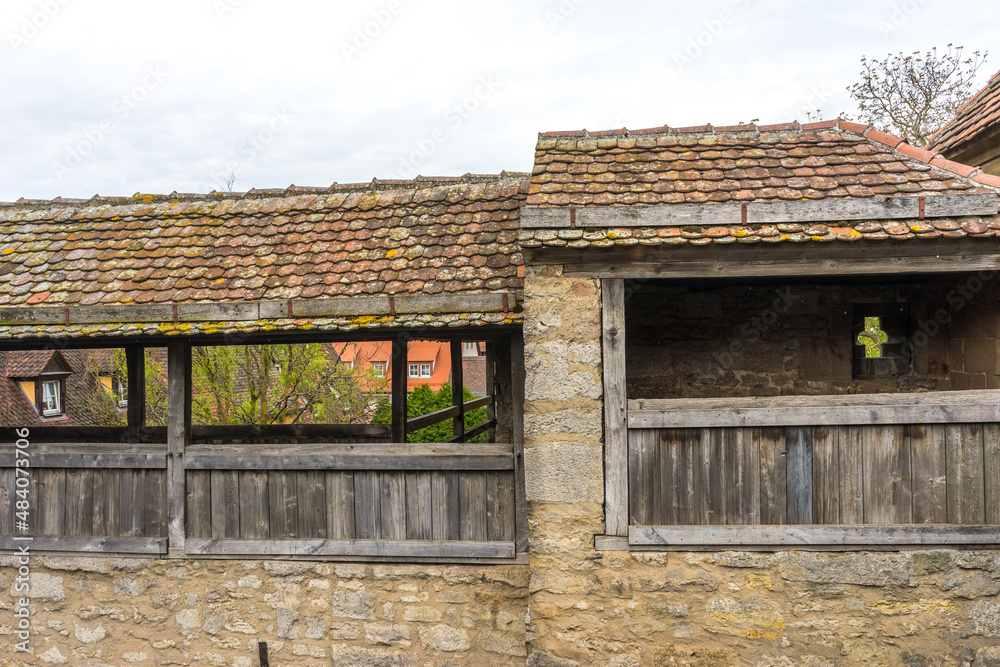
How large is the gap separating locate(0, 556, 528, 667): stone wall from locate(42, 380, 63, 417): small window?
17653mm

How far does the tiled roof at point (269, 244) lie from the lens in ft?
16.0

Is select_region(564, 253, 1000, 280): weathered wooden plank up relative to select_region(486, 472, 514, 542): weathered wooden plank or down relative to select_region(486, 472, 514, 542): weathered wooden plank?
up

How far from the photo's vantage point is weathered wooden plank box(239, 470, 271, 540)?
4973 millimetres

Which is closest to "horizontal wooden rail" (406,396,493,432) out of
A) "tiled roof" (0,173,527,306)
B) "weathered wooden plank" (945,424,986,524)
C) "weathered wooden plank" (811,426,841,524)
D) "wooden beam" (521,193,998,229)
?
"tiled roof" (0,173,527,306)

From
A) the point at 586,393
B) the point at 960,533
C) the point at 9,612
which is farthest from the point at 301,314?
the point at 960,533

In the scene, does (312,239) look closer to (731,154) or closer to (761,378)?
(731,154)

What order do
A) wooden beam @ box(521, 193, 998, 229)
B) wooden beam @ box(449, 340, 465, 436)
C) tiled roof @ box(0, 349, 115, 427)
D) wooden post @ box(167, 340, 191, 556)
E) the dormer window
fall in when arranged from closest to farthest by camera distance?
wooden beam @ box(521, 193, 998, 229)
wooden post @ box(167, 340, 191, 556)
wooden beam @ box(449, 340, 465, 436)
tiled roof @ box(0, 349, 115, 427)
the dormer window

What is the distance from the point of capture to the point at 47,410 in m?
19.7

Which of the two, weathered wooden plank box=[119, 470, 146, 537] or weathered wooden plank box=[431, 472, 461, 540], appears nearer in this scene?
weathered wooden plank box=[431, 472, 461, 540]

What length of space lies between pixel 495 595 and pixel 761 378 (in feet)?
10.5

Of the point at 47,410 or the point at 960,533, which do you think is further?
the point at 47,410

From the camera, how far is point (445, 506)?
4805 mm

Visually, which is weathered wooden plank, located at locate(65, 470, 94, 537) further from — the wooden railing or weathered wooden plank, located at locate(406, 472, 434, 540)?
the wooden railing

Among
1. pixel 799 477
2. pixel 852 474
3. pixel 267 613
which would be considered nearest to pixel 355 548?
pixel 267 613
